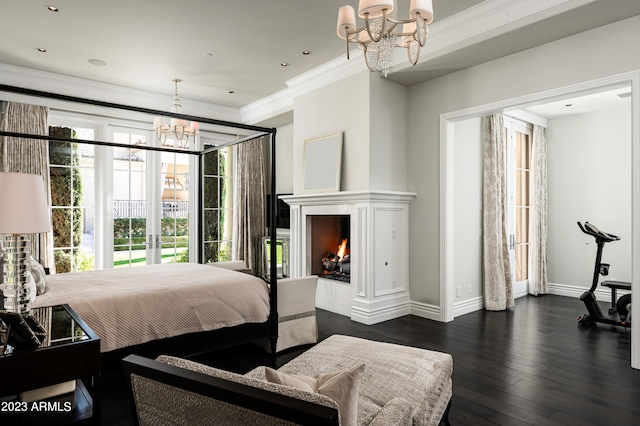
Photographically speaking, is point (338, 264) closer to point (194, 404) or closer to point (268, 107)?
point (268, 107)

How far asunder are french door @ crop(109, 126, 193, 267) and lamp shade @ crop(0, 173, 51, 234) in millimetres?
3938

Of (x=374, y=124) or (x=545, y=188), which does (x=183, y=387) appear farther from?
(x=545, y=188)

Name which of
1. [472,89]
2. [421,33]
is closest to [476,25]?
[472,89]

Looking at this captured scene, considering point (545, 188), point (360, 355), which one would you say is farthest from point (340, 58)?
point (545, 188)

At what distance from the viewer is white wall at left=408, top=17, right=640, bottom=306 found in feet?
10.8

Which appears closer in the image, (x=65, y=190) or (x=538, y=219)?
(x=65, y=190)

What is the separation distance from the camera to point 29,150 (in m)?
4.95

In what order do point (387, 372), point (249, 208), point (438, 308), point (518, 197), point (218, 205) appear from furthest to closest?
point (249, 208)
point (218, 205)
point (518, 197)
point (438, 308)
point (387, 372)

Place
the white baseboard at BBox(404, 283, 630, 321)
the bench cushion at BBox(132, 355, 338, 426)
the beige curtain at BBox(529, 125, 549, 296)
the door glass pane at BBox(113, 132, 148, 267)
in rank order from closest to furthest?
the bench cushion at BBox(132, 355, 338, 426), the white baseboard at BBox(404, 283, 630, 321), the door glass pane at BBox(113, 132, 148, 267), the beige curtain at BBox(529, 125, 549, 296)

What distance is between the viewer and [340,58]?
15.3 feet

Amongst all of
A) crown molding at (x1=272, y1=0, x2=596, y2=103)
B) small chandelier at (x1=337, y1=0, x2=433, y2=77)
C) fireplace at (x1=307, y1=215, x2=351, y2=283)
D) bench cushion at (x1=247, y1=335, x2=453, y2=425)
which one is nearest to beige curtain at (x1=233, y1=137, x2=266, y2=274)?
fireplace at (x1=307, y1=215, x2=351, y2=283)

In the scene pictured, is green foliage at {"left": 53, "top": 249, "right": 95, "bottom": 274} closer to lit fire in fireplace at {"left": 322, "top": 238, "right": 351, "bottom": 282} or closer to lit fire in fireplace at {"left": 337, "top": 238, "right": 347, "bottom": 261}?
lit fire in fireplace at {"left": 322, "top": 238, "right": 351, "bottom": 282}

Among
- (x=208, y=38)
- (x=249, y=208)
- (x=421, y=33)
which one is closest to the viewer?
(x=421, y=33)

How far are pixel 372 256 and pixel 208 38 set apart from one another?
2953 mm
